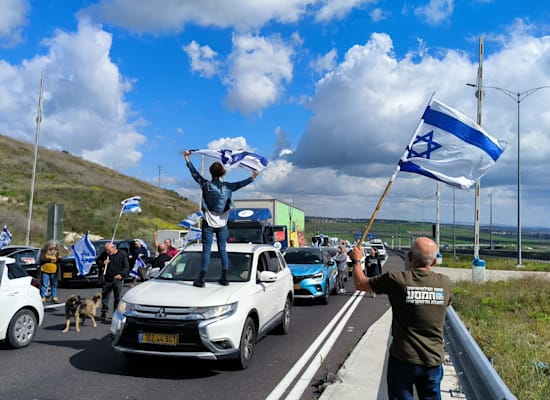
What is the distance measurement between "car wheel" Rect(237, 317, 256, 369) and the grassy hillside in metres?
30.8

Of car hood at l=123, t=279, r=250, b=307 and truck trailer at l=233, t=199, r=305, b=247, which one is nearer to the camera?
car hood at l=123, t=279, r=250, b=307

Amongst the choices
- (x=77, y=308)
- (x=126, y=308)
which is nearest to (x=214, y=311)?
(x=126, y=308)

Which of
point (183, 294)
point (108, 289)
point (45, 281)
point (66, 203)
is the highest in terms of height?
point (66, 203)

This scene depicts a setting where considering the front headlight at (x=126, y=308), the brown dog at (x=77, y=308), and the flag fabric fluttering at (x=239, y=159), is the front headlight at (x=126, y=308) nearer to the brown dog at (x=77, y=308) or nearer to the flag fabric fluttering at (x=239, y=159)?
the brown dog at (x=77, y=308)

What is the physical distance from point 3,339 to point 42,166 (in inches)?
2753

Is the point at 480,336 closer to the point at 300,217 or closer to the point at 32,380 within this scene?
the point at 32,380

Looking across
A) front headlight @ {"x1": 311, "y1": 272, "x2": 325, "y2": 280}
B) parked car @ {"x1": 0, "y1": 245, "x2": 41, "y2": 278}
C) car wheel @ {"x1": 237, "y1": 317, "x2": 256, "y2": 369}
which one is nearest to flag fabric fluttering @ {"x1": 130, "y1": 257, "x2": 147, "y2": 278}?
parked car @ {"x1": 0, "y1": 245, "x2": 41, "y2": 278}

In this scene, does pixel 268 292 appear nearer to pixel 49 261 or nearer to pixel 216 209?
pixel 216 209

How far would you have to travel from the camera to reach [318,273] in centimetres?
1527

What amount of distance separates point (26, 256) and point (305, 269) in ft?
32.0

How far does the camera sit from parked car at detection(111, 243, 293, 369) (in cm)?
683

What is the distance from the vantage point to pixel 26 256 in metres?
18.2

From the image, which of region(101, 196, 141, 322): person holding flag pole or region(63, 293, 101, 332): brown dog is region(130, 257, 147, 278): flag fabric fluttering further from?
region(63, 293, 101, 332): brown dog

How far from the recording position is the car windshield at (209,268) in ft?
27.9
